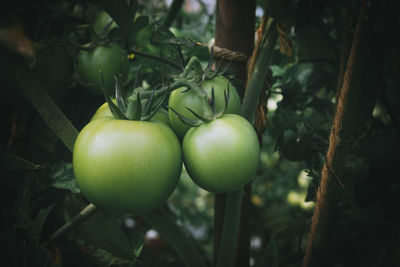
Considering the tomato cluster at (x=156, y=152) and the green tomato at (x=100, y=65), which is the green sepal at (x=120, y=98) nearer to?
the tomato cluster at (x=156, y=152)

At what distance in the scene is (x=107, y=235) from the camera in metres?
0.73

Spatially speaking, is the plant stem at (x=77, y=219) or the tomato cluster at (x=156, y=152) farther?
the plant stem at (x=77, y=219)

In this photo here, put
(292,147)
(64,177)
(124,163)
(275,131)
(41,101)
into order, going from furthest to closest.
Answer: (275,131) → (292,147) → (64,177) → (41,101) → (124,163)

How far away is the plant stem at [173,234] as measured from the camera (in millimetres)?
553

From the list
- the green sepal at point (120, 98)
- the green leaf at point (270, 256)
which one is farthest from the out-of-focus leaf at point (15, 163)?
the green leaf at point (270, 256)

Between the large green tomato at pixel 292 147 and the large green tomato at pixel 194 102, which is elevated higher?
the large green tomato at pixel 194 102

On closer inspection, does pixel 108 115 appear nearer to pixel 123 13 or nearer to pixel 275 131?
pixel 123 13

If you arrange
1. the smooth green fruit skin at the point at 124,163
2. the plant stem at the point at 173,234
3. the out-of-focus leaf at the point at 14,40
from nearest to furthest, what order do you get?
the out-of-focus leaf at the point at 14,40, the smooth green fruit skin at the point at 124,163, the plant stem at the point at 173,234

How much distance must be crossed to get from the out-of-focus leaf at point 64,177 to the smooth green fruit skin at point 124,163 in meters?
Result: 0.20

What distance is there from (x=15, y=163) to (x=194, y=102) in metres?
0.35

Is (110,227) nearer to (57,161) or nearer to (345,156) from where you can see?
(57,161)

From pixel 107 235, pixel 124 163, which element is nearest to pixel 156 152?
pixel 124 163

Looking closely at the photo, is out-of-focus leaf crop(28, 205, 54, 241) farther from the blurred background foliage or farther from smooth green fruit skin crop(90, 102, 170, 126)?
smooth green fruit skin crop(90, 102, 170, 126)

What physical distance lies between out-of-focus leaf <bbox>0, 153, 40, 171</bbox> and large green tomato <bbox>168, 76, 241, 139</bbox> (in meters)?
0.27
